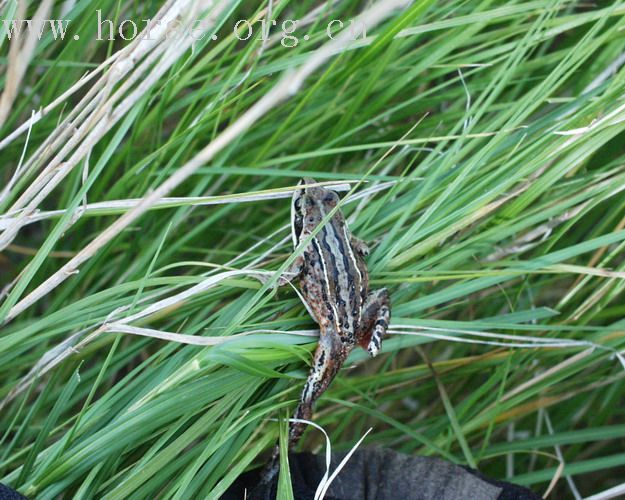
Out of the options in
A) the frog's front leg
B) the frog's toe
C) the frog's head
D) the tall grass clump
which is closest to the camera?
the tall grass clump

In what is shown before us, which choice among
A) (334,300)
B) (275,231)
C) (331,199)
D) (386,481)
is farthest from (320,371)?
(331,199)

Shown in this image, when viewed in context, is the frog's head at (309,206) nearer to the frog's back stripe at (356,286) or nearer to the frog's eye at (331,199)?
the frog's eye at (331,199)

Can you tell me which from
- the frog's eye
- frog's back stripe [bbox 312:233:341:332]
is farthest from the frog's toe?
the frog's eye

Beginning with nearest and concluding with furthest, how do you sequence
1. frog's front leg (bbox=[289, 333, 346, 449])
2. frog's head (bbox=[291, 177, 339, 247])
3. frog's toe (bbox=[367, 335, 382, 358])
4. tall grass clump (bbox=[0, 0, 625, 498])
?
1. tall grass clump (bbox=[0, 0, 625, 498])
2. frog's front leg (bbox=[289, 333, 346, 449])
3. frog's toe (bbox=[367, 335, 382, 358])
4. frog's head (bbox=[291, 177, 339, 247])

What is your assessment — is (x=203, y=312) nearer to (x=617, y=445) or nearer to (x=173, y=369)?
(x=173, y=369)

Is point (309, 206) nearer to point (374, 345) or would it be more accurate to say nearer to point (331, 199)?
point (331, 199)

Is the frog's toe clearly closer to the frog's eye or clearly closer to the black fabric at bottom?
the black fabric at bottom
